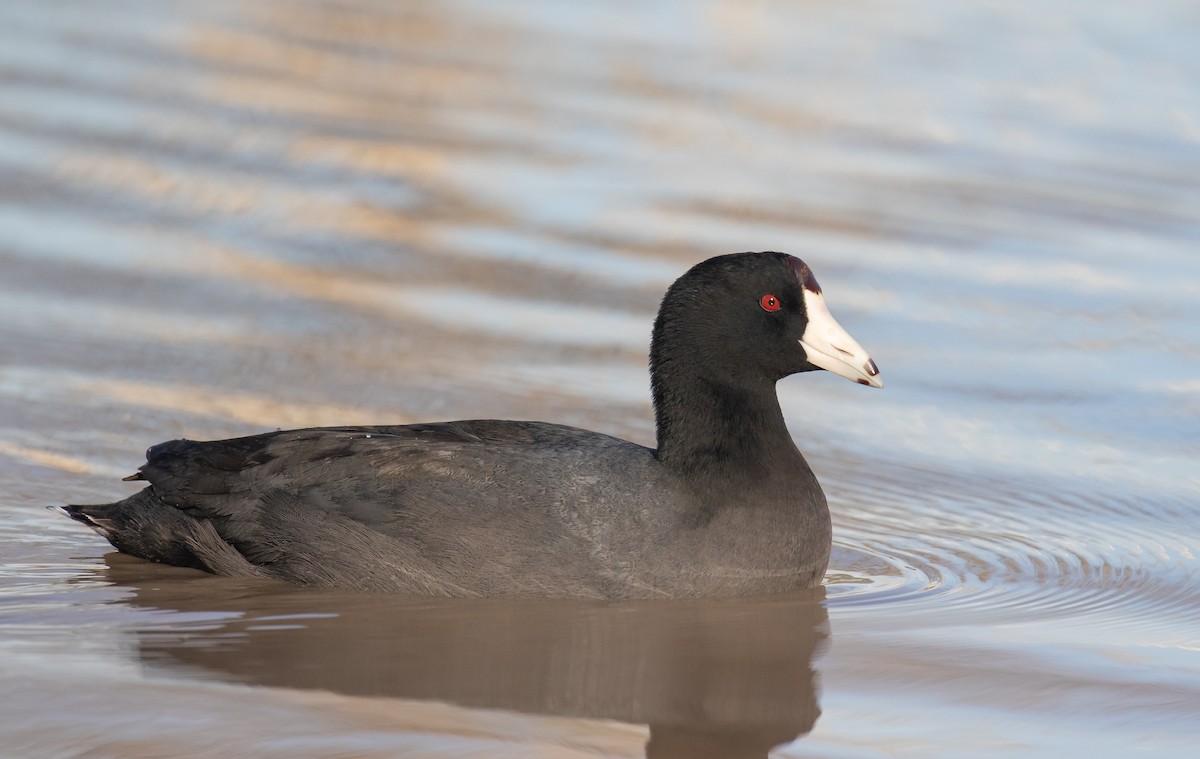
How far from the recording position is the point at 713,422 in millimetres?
6574

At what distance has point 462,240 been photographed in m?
10.2

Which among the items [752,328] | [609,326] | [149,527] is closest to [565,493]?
[752,328]

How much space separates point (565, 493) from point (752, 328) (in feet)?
2.81

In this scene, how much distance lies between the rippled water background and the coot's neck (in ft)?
1.59

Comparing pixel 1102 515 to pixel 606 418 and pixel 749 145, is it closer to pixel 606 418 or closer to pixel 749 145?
pixel 606 418

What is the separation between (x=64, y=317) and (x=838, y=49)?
755cm

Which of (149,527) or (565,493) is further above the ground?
(565,493)

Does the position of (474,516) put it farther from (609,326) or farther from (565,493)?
(609,326)

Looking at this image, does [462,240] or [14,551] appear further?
[462,240]

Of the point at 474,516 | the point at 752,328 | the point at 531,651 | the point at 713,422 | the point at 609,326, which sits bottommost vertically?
the point at 531,651

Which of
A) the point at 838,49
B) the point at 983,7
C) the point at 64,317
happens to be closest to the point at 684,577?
the point at 64,317

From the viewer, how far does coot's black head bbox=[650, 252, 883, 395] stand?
6586 millimetres

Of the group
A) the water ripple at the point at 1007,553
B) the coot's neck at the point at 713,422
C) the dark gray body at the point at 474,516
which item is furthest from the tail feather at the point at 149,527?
the water ripple at the point at 1007,553

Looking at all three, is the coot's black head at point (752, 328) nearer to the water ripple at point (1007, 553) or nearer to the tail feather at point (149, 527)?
the water ripple at point (1007, 553)
